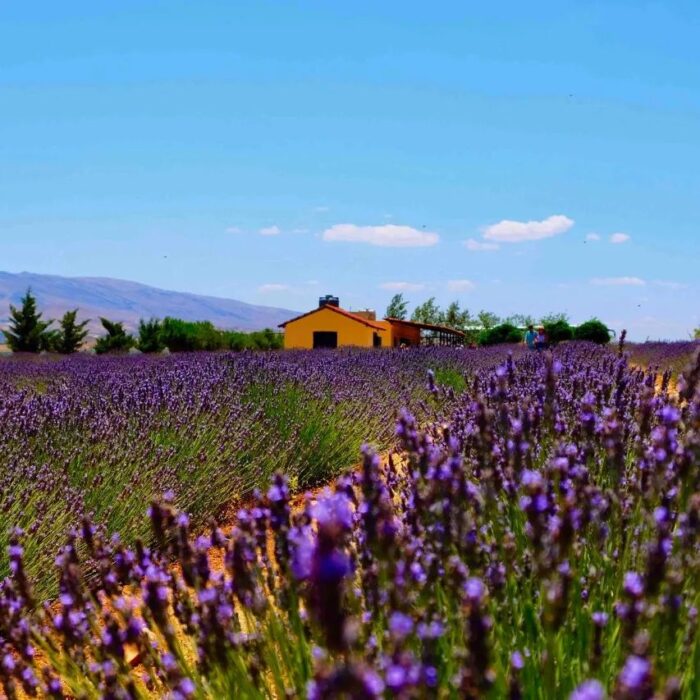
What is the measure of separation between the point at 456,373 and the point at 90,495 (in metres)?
7.42

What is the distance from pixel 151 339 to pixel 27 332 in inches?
191

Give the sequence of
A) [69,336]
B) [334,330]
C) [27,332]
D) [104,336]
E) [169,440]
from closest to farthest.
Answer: [169,440], [104,336], [69,336], [27,332], [334,330]

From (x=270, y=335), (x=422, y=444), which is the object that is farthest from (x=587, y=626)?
(x=270, y=335)

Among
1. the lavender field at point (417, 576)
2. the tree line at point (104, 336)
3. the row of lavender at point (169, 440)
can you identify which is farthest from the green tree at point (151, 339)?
the lavender field at point (417, 576)

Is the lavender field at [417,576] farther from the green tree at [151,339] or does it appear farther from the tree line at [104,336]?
the tree line at [104,336]

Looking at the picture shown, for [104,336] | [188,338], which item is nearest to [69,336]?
[104,336]

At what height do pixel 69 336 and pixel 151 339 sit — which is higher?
pixel 151 339

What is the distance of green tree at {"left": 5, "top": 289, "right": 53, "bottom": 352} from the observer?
99.6 feet

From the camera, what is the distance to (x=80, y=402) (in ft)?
18.7

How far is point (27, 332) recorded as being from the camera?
101 ft

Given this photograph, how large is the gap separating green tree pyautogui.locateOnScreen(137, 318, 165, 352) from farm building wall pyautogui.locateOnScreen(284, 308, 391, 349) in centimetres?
527

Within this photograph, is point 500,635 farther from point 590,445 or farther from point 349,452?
point 349,452

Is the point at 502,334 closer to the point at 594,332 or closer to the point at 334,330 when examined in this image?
the point at 594,332

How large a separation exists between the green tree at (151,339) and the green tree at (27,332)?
3.50 meters
